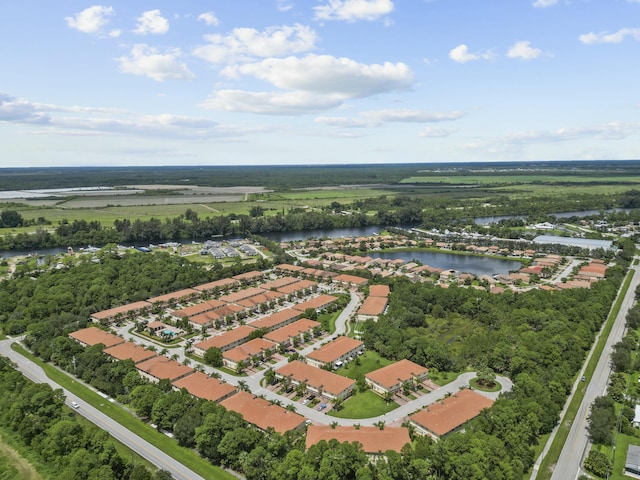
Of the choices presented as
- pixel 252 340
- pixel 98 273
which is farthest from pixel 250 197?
pixel 252 340

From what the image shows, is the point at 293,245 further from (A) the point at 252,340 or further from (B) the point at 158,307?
(A) the point at 252,340

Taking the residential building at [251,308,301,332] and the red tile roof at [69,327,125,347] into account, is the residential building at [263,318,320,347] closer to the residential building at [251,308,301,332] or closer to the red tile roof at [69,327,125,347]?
the residential building at [251,308,301,332]

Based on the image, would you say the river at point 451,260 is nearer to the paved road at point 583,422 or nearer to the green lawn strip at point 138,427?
the paved road at point 583,422

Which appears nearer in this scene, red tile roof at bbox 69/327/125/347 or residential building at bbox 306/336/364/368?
residential building at bbox 306/336/364/368

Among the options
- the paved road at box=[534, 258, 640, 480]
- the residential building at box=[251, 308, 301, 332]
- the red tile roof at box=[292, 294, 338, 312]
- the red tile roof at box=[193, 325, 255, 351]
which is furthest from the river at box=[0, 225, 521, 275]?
the red tile roof at box=[193, 325, 255, 351]

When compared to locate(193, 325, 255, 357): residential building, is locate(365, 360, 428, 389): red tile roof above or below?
below

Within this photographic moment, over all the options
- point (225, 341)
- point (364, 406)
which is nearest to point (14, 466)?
point (225, 341)
